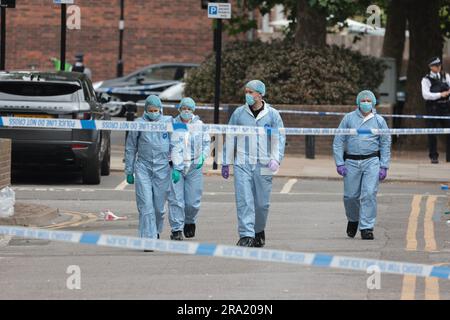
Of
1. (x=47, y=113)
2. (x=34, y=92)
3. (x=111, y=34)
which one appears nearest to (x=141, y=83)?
(x=111, y=34)

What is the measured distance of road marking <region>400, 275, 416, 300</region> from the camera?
1049 centimetres

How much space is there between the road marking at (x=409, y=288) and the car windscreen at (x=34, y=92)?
8904mm

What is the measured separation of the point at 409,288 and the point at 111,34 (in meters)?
32.8

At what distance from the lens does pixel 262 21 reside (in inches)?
2005

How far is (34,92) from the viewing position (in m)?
19.3

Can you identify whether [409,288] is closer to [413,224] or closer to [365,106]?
[365,106]

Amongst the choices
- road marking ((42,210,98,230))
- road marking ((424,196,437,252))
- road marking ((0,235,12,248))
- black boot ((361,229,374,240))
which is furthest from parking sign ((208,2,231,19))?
road marking ((0,235,12,248))

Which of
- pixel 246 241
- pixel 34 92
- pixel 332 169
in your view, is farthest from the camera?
pixel 332 169

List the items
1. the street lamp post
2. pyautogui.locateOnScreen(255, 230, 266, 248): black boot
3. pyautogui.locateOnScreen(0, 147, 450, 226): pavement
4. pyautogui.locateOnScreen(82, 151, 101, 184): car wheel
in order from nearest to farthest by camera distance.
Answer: pyautogui.locateOnScreen(255, 230, 266, 248): black boot
pyautogui.locateOnScreen(82, 151, 101, 184): car wheel
pyautogui.locateOnScreen(0, 147, 450, 226): pavement
the street lamp post

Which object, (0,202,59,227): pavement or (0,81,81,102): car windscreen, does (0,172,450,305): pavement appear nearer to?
(0,202,59,227): pavement

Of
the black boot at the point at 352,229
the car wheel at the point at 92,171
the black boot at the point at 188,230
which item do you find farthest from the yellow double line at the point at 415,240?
the car wheel at the point at 92,171

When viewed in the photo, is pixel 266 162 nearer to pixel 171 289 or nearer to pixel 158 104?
pixel 158 104

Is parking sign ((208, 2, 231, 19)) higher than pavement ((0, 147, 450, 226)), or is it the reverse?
parking sign ((208, 2, 231, 19))

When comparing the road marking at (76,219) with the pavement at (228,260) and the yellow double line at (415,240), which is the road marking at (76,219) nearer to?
the pavement at (228,260)
